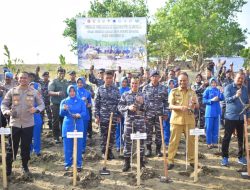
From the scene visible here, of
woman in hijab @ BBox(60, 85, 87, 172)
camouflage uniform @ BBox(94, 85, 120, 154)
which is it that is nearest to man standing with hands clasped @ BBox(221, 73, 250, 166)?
camouflage uniform @ BBox(94, 85, 120, 154)

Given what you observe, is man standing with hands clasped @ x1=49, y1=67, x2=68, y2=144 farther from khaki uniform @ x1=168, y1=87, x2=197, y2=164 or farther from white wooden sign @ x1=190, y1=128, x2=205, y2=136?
white wooden sign @ x1=190, y1=128, x2=205, y2=136

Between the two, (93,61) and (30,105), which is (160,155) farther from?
(93,61)

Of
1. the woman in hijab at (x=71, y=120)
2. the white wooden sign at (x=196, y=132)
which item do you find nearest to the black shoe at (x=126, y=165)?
the woman in hijab at (x=71, y=120)

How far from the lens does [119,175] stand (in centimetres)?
724

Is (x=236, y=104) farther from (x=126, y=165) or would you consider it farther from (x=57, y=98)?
(x=57, y=98)

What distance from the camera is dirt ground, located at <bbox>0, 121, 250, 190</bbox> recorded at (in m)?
6.63

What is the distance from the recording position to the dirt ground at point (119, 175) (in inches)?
261

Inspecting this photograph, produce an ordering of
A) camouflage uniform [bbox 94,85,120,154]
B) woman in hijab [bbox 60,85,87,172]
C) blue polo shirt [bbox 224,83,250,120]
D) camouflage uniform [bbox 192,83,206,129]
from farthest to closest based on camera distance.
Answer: camouflage uniform [bbox 192,83,206,129] → camouflage uniform [bbox 94,85,120,154] → blue polo shirt [bbox 224,83,250,120] → woman in hijab [bbox 60,85,87,172]

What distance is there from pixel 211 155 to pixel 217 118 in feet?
3.54

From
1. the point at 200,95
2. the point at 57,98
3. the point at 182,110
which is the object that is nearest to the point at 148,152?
the point at 182,110

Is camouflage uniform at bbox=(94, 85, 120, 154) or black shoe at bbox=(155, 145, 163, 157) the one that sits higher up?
camouflage uniform at bbox=(94, 85, 120, 154)

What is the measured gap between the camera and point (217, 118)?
30.6ft

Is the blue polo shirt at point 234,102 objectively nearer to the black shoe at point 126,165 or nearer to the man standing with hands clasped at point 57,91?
the black shoe at point 126,165

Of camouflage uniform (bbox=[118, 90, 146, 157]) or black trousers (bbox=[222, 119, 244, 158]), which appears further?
black trousers (bbox=[222, 119, 244, 158])
